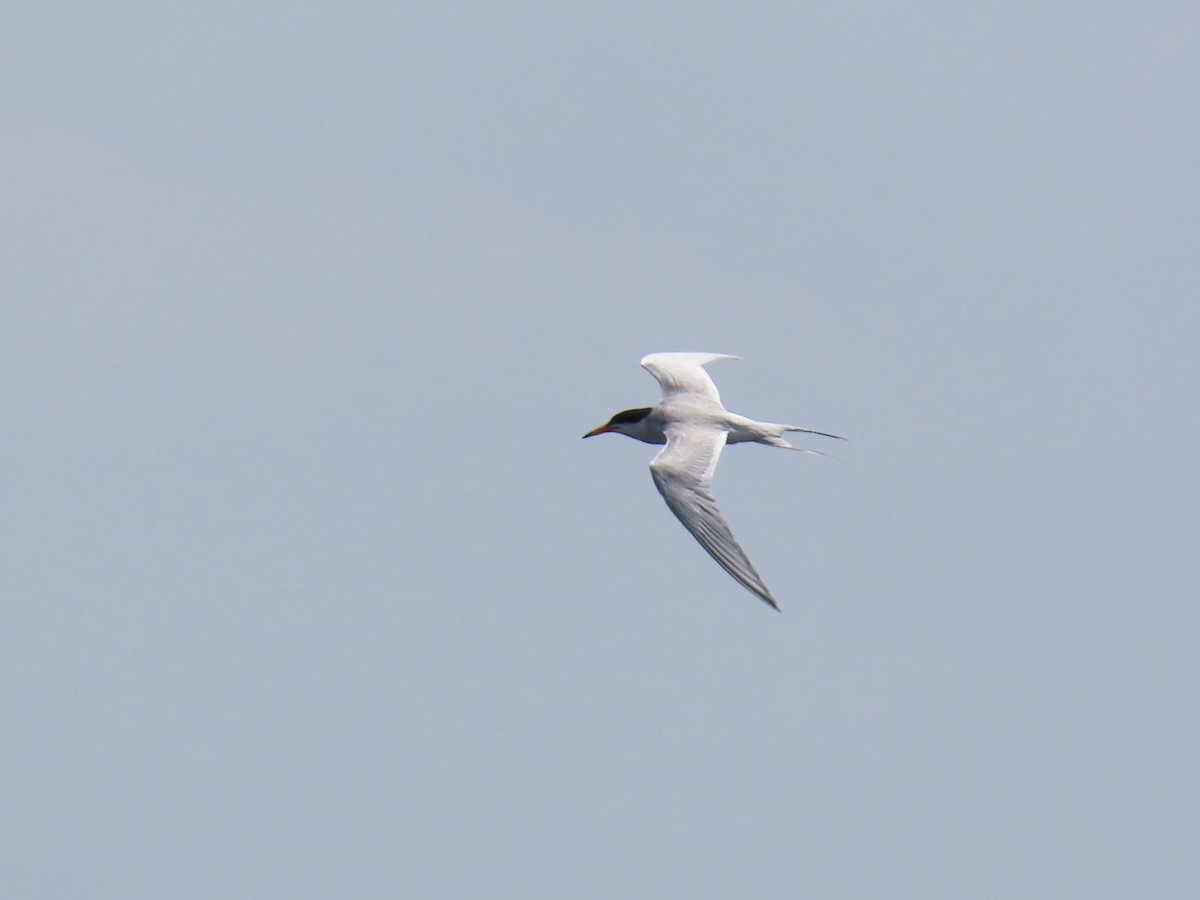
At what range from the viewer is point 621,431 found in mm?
21500

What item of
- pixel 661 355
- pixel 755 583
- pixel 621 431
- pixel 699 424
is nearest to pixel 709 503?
pixel 755 583

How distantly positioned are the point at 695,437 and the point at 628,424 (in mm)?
2434

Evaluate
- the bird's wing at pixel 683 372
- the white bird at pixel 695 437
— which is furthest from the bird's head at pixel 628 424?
the bird's wing at pixel 683 372

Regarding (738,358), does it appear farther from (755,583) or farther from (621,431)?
(755,583)

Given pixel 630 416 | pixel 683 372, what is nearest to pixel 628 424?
Result: pixel 630 416

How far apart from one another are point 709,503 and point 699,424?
3.05 metres

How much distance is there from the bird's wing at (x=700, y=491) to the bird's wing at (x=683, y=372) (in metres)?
2.75

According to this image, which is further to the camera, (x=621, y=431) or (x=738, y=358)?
(x=738, y=358)

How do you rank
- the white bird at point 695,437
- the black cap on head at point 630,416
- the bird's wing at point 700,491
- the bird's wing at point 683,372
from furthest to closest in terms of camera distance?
the bird's wing at point 683,372, the black cap on head at point 630,416, the white bird at point 695,437, the bird's wing at point 700,491

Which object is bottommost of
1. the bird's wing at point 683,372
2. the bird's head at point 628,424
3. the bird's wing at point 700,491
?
the bird's wing at point 700,491

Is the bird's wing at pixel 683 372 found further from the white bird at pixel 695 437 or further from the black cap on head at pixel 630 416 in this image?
the black cap on head at pixel 630 416

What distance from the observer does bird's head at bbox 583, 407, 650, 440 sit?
21.0 meters

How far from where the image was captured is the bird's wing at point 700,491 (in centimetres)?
1550

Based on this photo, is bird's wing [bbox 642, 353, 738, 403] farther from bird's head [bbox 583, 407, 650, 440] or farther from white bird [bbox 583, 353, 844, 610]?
bird's head [bbox 583, 407, 650, 440]
